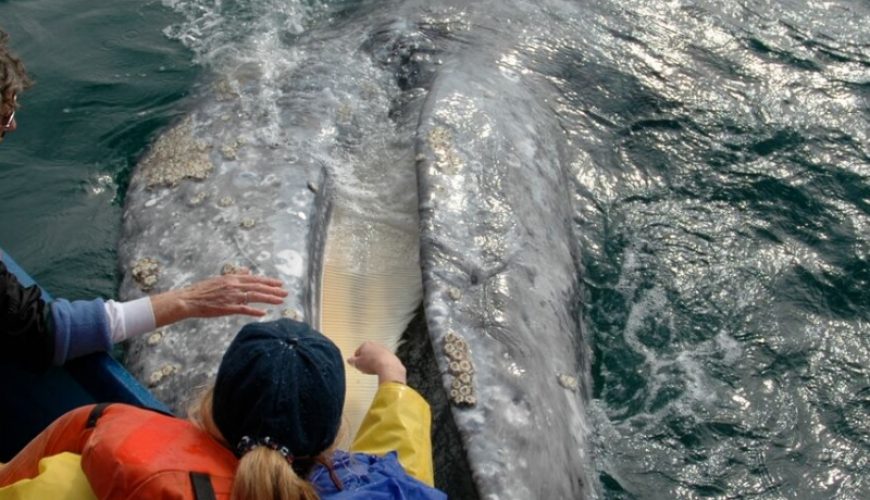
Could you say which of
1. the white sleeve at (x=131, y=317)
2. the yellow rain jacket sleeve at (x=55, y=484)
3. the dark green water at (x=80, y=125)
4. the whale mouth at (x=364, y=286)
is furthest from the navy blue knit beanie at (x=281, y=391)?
the dark green water at (x=80, y=125)

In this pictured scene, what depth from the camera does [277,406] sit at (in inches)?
103

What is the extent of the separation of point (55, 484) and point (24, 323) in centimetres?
96

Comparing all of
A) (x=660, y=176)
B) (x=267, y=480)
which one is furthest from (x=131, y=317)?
(x=660, y=176)

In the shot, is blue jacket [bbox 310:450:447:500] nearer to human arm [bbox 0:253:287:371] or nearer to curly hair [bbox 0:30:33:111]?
human arm [bbox 0:253:287:371]

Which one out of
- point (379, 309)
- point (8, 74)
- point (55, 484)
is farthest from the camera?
point (379, 309)

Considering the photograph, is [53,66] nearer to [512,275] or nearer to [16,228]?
[16,228]

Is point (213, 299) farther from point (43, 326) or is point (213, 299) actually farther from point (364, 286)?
point (364, 286)

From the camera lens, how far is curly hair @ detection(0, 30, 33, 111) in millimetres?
3416

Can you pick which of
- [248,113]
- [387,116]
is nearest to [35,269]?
[248,113]

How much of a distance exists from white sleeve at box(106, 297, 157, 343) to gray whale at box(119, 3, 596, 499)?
17.3 inches

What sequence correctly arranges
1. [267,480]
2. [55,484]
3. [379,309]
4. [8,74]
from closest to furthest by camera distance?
[267,480] < [55,484] < [8,74] < [379,309]

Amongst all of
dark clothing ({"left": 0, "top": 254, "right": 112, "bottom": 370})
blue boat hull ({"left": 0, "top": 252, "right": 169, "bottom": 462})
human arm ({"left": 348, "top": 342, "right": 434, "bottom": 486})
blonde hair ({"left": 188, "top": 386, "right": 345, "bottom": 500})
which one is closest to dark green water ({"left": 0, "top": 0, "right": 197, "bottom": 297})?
blue boat hull ({"left": 0, "top": 252, "right": 169, "bottom": 462})

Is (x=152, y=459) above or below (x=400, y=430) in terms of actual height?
above

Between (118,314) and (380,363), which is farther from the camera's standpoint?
(118,314)
